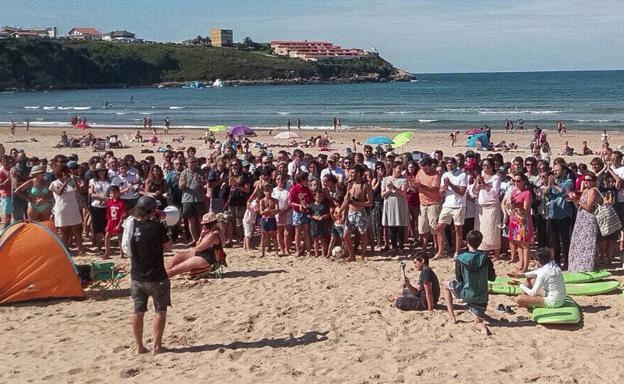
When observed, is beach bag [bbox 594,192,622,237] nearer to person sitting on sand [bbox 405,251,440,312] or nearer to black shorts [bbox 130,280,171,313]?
person sitting on sand [bbox 405,251,440,312]

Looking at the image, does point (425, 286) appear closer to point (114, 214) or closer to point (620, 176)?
point (620, 176)

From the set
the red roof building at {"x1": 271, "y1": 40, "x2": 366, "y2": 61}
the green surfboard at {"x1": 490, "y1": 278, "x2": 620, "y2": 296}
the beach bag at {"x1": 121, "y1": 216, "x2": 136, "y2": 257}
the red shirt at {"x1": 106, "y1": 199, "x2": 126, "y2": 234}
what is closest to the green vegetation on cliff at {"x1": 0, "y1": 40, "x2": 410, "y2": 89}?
the red roof building at {"x1": 271, "y1": 40, "x2": 366, "y2": 61}

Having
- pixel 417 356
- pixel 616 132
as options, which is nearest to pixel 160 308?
pixel 417 356

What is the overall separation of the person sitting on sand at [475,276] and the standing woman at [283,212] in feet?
13.2

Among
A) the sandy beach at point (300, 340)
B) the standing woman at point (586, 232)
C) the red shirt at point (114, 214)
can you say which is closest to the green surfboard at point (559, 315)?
the sandy beach at point (300, 340)

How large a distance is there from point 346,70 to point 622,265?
6014 inches

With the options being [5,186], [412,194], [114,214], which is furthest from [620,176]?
[5,186]

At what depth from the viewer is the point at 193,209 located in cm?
1116

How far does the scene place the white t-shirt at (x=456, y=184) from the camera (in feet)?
32.6

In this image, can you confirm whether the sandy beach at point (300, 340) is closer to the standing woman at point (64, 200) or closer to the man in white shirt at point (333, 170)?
the standing woman at point (64, 200)

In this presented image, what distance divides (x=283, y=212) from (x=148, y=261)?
4535 mm

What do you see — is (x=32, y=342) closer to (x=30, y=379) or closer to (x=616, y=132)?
(x=30, y=379)

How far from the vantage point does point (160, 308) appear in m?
6.38

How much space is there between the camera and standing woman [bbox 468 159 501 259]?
386 inches
